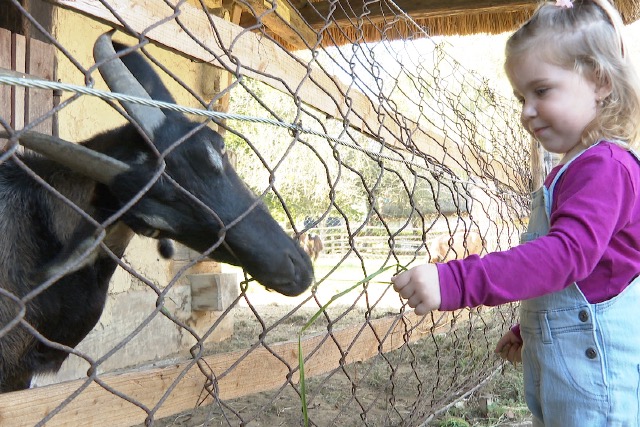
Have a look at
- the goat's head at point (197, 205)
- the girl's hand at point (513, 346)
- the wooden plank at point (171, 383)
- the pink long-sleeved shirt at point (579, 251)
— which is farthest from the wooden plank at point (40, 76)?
the pink long-sleeved shirt at point (579, 251)

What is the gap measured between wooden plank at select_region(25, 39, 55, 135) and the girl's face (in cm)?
280

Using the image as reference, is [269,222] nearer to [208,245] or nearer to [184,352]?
[208,245]

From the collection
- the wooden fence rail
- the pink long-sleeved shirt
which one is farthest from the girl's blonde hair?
the wooden fence rail

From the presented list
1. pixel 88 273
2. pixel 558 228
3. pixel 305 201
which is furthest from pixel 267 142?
pixel 558 228

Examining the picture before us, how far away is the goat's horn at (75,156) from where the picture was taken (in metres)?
1.88

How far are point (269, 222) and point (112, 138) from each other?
0.76 meters

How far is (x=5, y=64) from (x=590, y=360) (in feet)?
10.8

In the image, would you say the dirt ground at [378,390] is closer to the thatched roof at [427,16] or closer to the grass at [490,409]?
the grass at [490,409]

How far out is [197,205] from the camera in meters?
2.03

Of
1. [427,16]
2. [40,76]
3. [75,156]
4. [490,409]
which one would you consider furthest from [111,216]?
[427,16]

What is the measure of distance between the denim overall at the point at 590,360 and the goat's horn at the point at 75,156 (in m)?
1.48

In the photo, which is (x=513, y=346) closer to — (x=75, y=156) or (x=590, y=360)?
(x=590, y=360)

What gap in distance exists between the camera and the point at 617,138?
67.3 inches

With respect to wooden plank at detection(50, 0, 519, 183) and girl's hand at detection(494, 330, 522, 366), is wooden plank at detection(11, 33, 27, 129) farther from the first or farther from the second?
girl's hand at detection(494, 330, 522, 366)
